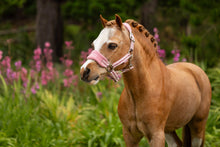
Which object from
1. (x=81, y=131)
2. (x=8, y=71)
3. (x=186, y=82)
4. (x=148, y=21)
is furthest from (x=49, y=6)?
(x=186, y=82)

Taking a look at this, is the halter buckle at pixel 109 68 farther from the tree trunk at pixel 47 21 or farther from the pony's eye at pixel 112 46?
the tree trunk at pixel 47 21

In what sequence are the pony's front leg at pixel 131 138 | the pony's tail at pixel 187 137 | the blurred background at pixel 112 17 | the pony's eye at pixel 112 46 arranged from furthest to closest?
the blurred background at pixel 112 17
the pony's tail at pixel 187 137
the pony's front leg at pixel 131 138
the pony's eye at pixel 112 46

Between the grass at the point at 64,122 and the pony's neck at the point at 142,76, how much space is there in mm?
1647

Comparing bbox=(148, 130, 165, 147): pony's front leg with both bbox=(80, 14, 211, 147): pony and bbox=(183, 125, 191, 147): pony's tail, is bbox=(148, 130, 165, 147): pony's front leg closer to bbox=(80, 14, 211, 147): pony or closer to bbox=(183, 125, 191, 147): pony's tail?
bbox=(80, 14, 211, 147): pony

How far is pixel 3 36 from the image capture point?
16.4 metres

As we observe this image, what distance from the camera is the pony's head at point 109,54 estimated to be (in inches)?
96.0

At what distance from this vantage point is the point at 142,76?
108 inches

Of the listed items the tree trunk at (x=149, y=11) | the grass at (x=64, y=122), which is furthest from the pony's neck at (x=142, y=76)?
the tree trunk at (x=149, y=11)

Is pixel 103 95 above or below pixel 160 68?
below

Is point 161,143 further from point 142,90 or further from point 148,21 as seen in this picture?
point 148,21

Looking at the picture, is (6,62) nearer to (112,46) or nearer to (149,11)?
(112,46)

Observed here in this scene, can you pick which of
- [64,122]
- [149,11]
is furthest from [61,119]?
[149,11]

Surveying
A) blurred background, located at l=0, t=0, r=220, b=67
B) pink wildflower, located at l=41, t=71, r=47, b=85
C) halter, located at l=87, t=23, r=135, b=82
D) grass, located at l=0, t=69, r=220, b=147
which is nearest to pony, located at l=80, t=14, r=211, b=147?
halter, located at l=87, t=23, r=135, b=82

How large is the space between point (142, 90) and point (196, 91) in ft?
2.66
